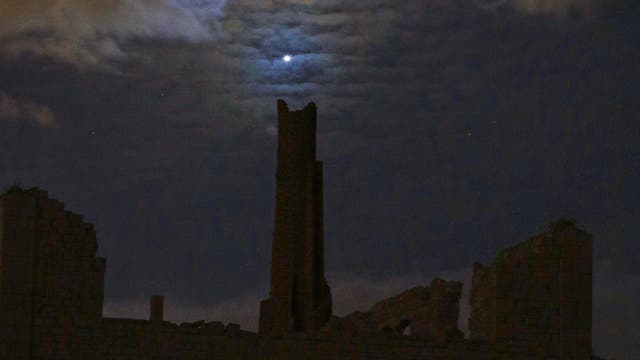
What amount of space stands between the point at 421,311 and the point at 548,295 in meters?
8.37

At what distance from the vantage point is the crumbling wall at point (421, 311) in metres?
37.8

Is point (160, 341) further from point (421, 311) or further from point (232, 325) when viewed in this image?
point (421, 311)

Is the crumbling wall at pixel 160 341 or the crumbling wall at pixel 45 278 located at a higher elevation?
the crumbling wall at pixel 45 278

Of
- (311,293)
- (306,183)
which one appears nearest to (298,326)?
(311,293)

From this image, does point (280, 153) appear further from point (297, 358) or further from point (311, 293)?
point (297, 358)

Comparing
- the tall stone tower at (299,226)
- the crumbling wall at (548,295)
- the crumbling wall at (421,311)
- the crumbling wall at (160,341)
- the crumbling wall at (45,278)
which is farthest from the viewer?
the tall stone tower at (299,226)

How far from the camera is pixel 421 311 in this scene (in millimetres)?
38531

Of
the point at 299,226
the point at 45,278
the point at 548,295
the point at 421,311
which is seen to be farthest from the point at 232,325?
the point at 299,226

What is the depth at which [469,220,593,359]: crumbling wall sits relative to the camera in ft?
99.3

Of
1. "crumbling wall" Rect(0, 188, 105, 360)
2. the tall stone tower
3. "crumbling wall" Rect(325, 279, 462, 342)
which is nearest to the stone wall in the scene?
"crumbling wall" Rect(0, 188, 105, 360)

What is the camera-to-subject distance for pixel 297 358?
29922mm

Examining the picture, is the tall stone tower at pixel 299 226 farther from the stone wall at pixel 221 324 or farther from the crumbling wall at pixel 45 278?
the crumbling wall at pixel 45 278

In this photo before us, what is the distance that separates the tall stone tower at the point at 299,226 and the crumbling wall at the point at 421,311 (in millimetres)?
3547

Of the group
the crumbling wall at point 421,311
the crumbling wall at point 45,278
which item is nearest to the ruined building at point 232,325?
the crumbling wall at point 45,278
